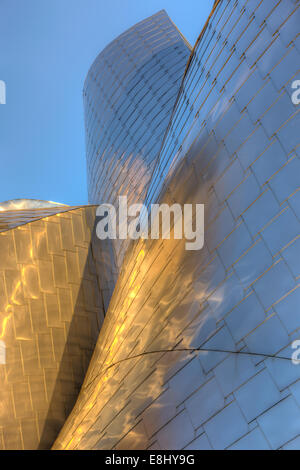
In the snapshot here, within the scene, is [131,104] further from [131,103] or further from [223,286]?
[223,286]

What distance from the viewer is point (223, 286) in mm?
7309

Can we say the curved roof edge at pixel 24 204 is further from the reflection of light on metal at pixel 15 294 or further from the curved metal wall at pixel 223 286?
the curved metal wall at pixel 223 286

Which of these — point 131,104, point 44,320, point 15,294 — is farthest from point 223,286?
point 131,104

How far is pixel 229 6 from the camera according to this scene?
9578 mm

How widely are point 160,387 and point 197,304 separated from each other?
1.41 meters

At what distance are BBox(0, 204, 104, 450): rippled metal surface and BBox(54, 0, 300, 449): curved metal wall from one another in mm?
1352

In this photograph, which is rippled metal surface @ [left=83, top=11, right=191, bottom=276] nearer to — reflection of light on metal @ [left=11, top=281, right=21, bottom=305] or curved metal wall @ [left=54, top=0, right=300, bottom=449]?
reflection of light on metal @ [left=11, top=281, right=21, bottom=305]

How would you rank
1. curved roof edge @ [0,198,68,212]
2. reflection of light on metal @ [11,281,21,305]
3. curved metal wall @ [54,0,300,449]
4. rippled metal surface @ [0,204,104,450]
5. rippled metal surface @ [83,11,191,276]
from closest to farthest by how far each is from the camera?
curved metal wall @ [54,0,300,449] < rippled metal surface @ [0,204,104,450] < reflection of light on metal @ [11,281,21,305] < curved roof edge @ [0,198,68,212] < rippled metal surface @ [83,11,191,276]

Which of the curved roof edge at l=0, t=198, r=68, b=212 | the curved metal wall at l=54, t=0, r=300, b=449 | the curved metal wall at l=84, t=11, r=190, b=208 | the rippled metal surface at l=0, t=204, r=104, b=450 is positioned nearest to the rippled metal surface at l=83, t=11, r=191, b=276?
the curved metal wall at l=84, t=11, r=190, b=208

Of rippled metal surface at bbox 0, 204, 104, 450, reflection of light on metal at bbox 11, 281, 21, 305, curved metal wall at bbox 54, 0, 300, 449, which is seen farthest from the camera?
reflection of light on metal at bbox 11, 281, 21, 305

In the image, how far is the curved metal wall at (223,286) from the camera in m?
6.25

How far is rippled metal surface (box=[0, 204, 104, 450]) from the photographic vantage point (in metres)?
10.7

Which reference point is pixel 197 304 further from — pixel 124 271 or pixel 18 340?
pixel 18 340

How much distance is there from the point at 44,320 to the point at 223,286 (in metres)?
6.04
